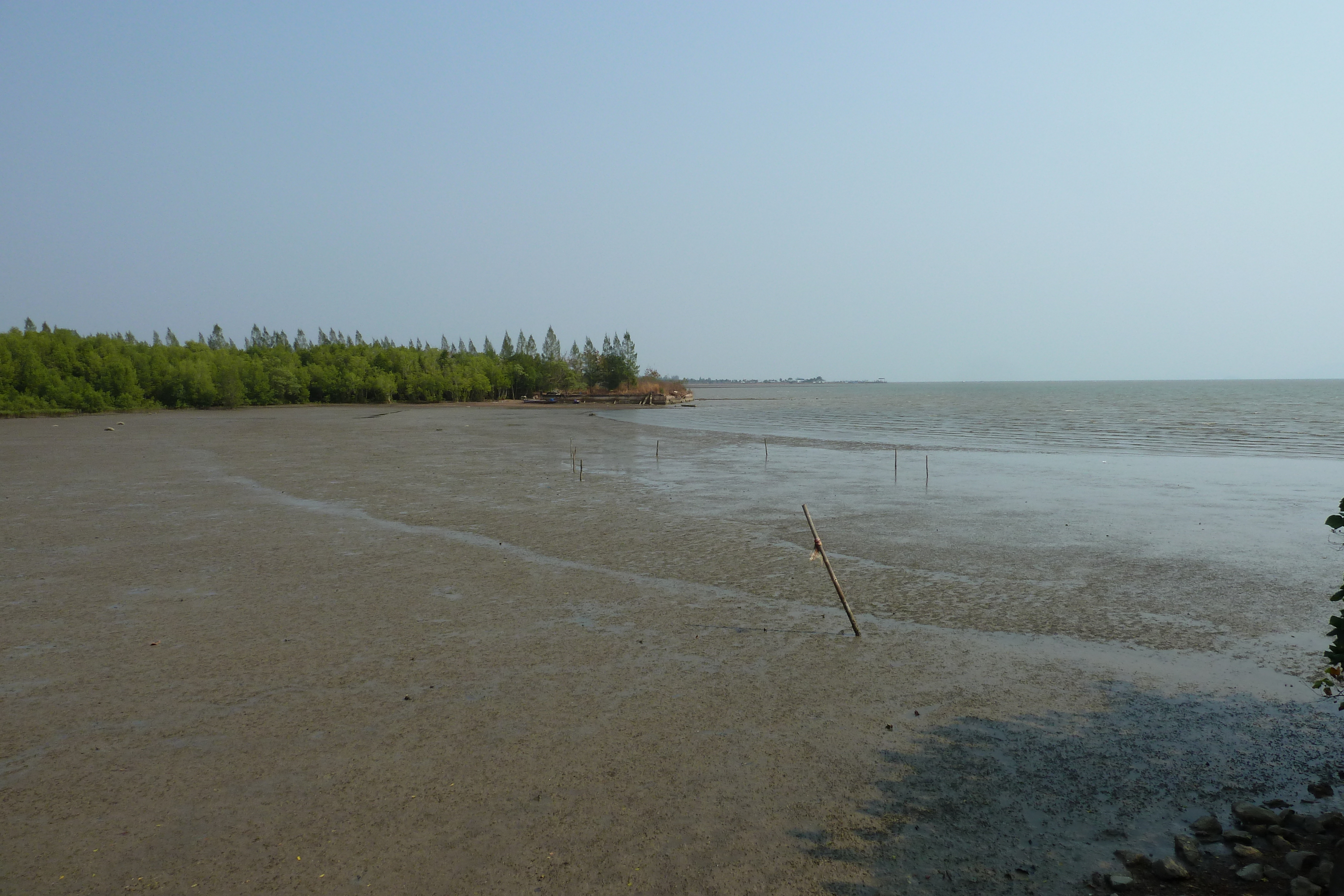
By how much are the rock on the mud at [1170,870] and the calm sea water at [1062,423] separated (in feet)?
133

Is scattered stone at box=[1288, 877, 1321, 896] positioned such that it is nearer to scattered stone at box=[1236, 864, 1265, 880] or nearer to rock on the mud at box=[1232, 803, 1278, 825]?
scattered stone at box=[1236, 864, 1265, 880]

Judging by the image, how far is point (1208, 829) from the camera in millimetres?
6035

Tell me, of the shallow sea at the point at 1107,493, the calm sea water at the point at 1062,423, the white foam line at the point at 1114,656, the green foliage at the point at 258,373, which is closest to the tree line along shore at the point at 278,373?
the green foliage at the point at 258,373

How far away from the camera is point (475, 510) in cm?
2200

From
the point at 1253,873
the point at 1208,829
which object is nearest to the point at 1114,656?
the point at 1208,829

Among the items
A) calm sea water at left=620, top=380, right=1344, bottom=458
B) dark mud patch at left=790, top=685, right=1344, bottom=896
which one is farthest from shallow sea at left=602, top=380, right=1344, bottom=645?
dark mud patch at left=790, top=685, right=1344, bottom=896

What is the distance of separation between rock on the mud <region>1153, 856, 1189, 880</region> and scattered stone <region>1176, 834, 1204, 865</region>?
6.0 inches

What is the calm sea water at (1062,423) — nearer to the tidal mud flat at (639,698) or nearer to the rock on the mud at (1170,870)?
the tidal mud flat at (639,698)

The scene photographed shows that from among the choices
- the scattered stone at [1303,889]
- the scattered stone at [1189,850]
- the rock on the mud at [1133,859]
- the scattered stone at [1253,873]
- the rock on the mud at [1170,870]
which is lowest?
the rock on the mud at [1133,859]

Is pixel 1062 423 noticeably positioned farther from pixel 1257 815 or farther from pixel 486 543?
pixel 1257 815

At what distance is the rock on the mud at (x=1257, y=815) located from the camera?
606 centimetres

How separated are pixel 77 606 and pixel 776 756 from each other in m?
11.6

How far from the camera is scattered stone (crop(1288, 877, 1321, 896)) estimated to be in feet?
15.8

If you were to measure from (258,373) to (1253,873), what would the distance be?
13197cm
